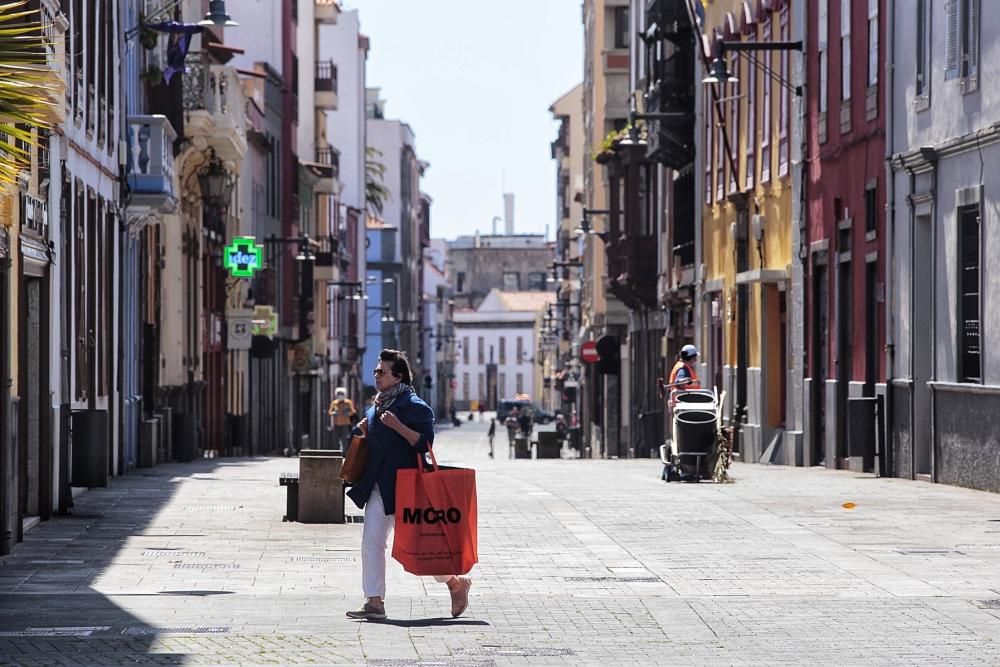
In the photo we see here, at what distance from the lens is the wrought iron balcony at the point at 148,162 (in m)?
33.1

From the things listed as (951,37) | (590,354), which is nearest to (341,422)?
(590,354)

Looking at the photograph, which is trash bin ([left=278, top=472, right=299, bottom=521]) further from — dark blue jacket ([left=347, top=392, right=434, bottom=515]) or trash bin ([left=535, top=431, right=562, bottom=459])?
trash bin ([left=535, top=431, right=562, bottom=459])

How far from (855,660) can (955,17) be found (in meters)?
16.1

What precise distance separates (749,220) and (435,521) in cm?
2850

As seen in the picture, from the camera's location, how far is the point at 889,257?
2958 cm

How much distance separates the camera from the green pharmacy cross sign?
52.5 meters

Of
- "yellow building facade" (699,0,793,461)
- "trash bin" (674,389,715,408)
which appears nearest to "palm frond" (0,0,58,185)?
"trash bin" (674,389,715,408)

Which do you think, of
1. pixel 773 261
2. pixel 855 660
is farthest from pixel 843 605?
pixel 773 261

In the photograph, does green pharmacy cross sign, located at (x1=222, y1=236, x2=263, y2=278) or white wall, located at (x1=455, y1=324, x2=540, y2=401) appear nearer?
green pharmacy cross sign, located at (x1=222, y1=236, x2=263, y2=278)

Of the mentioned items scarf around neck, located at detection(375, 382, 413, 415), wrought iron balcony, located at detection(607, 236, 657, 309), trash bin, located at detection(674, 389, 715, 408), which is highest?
wrought iron balcony, located at detection(607, 236, 657, 309)

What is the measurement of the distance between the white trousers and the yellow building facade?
23259 mm

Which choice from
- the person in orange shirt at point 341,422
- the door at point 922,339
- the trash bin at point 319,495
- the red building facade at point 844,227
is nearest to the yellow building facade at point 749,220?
the red building facade at point 844,227

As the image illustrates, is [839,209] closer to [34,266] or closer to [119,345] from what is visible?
[119,345]

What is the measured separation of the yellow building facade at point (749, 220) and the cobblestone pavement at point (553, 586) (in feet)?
47.2
